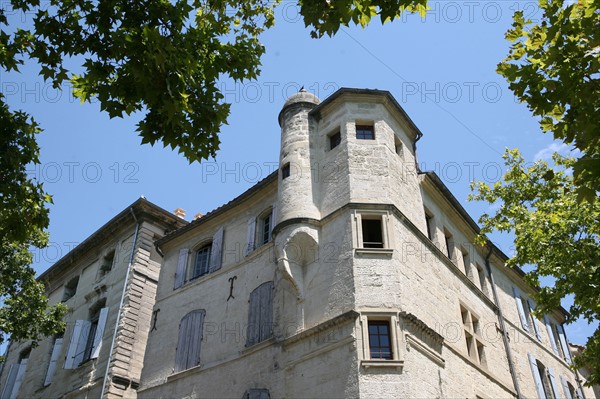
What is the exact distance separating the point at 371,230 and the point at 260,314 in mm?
4254

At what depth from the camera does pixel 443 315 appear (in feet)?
55.6

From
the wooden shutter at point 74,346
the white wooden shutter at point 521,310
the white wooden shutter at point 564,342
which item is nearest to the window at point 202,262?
the wooden shutter at point 74,346

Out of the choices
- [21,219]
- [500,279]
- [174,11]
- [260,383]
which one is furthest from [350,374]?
[500,279]

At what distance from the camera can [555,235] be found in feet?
48.2

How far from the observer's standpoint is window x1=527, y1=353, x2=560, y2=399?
21.5 meters

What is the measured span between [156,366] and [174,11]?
14218mm

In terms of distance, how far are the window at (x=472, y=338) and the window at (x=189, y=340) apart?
347 inches

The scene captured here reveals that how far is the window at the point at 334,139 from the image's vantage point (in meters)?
18.4

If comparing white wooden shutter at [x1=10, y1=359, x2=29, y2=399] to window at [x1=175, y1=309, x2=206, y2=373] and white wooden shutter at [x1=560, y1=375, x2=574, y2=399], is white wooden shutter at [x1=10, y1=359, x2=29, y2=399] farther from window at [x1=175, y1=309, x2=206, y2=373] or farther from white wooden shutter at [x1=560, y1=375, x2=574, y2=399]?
white wooden shutter at [x1=560, y1=375, x2=574, y2=399]

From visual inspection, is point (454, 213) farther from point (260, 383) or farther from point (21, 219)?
point (21, 219)

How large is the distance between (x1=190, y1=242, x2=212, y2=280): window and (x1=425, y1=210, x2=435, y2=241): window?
8.12 metres

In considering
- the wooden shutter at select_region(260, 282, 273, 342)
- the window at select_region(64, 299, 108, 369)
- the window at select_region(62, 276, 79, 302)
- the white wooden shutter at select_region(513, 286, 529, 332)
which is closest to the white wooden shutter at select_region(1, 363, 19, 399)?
the window at select_region(62, 276, 79, 302)

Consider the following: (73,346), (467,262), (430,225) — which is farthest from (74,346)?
(467,262)

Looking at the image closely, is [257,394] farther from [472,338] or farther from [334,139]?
[334,139]
